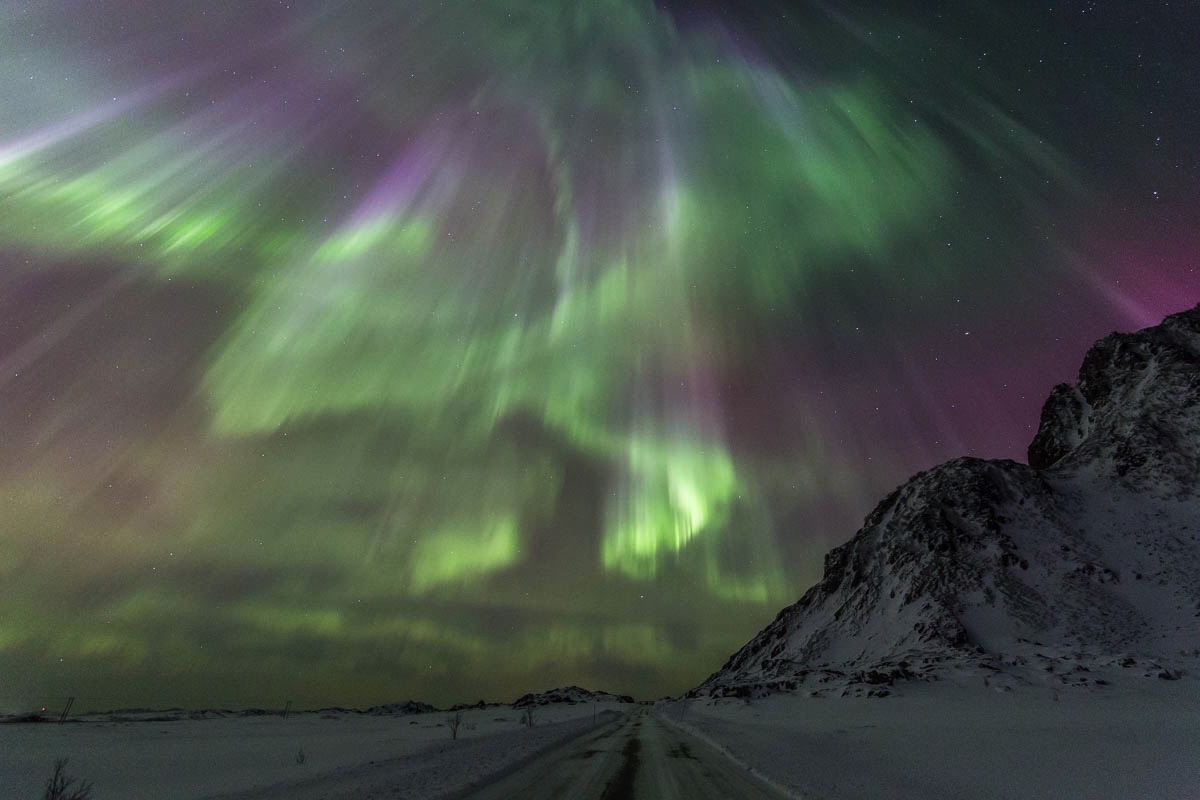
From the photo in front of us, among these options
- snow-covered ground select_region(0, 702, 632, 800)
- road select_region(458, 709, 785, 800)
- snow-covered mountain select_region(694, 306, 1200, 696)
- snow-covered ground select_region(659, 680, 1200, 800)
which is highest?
snow-covered mountain select_region(694, 306, 1200, 696)

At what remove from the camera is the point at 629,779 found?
19844 millimetres

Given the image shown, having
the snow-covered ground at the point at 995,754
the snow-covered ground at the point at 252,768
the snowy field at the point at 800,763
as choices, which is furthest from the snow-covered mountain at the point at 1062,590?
the snow-covered ground at the point at 252,768

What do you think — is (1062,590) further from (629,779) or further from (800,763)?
(629,779)

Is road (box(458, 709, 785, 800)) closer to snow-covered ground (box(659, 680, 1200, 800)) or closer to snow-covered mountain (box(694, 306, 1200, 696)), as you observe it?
snow-covered ground (box(659, 680, 1200, 800))

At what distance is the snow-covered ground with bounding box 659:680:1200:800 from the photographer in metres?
21.6

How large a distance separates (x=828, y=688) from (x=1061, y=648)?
2015 inches

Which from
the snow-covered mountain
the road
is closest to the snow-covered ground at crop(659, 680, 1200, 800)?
the road

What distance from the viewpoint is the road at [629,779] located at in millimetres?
16703

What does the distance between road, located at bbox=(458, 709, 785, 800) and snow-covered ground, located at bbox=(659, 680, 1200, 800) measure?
→ 5.72 feet

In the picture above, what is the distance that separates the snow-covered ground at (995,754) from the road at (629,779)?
1.74 meters

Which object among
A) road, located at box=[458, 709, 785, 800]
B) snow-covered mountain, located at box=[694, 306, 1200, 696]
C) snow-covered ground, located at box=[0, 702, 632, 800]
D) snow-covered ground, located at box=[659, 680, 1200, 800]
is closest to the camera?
road, located at box=[458, 709, 785, 800]

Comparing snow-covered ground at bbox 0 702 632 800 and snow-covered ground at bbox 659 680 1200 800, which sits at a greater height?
snow-covered ground at bbox 0 702 632 800

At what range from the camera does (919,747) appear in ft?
126

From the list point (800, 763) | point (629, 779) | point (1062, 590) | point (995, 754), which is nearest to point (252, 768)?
point (629, 779)
